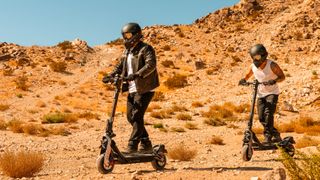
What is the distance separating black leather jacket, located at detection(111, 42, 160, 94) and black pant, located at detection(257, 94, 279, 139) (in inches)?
120

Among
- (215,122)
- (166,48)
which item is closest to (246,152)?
(215,122)

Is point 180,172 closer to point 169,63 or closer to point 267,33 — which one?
point 169,63

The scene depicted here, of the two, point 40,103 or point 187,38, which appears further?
point 187,38

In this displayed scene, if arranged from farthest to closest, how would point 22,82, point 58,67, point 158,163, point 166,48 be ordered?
point 166,48, point 58,67, point 22,82, point 158,163

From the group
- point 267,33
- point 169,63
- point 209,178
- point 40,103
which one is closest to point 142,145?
point 209,178

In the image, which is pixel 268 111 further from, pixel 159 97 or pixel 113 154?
pixel 159 97

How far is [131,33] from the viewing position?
25.2 feet

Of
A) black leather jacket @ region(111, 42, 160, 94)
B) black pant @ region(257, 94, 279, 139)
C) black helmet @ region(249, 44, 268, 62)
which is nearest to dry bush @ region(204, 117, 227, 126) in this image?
black pant @ region(257, 94, 279, 139)

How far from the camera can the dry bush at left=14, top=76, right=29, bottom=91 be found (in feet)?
117

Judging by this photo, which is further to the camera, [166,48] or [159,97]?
[166,48]

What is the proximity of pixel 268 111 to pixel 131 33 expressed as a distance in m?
3.75

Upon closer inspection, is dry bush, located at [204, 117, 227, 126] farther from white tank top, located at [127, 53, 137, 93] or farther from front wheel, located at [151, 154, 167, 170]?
white tank top, located at [127, 53, 137, 93]

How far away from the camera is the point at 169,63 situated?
46.8 metres

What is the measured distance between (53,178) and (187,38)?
5086 centimetres
